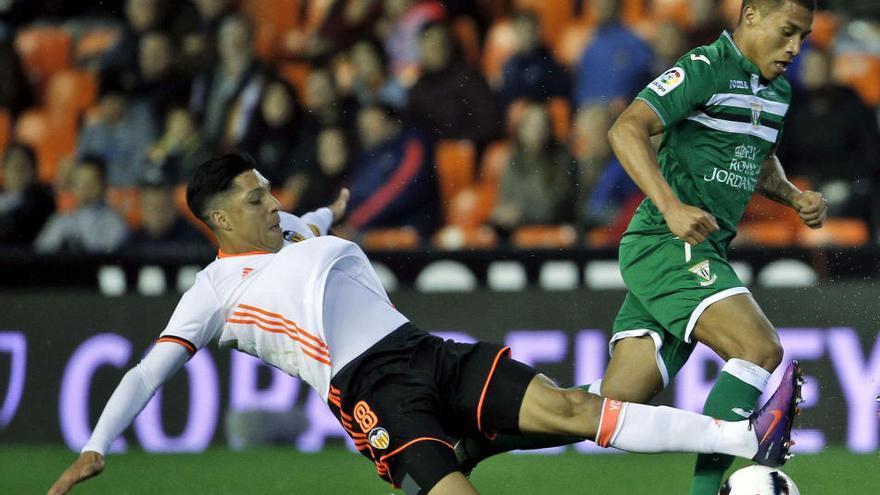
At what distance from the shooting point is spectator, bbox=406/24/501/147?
981 cm

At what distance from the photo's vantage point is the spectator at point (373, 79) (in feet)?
32.7

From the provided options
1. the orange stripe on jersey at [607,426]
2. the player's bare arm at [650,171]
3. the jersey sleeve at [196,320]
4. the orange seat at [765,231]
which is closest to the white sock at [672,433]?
the orange stripe on jersey at [607,426]

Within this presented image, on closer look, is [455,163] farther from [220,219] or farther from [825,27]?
[220,219]

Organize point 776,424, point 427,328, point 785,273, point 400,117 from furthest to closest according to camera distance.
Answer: point 400,117
point 427,328
point 785,273
point 776,424

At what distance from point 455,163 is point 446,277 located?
1516 mm

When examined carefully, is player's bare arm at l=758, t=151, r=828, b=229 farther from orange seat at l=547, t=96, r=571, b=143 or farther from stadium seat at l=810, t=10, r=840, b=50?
stadium seat at l=810, t=10, r=840, b=50

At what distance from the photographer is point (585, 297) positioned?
27.2 ft

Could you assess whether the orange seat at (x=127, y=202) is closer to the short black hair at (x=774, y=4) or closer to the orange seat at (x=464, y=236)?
the orange seat at (x=464, y=236)

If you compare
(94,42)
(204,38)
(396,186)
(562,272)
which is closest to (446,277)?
(562,272)

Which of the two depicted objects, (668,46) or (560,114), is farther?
(560,114)

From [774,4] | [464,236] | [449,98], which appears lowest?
[464,236]

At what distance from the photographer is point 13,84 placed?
37.0ft

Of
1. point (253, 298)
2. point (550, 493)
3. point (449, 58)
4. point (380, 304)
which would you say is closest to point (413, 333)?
point (380, 304)

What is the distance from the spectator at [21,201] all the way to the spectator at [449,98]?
104 inches
